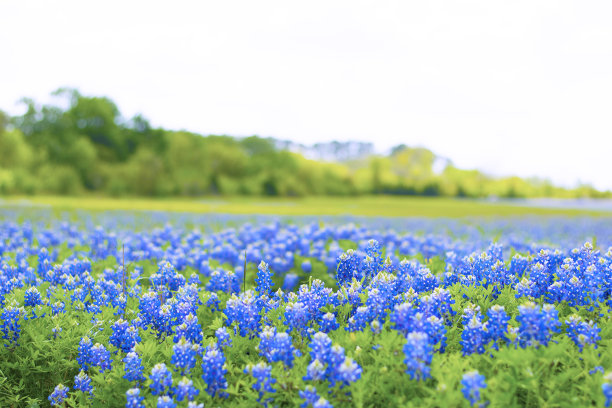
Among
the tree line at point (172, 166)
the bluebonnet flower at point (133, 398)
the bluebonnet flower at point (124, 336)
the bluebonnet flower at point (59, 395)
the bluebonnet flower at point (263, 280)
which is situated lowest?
the bluebonnet flower at point (59, 395)

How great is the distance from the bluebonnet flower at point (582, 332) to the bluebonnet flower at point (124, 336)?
290 centimetres

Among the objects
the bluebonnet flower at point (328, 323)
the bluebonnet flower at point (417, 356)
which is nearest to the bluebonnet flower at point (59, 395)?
the bluebonnet flower at point (328, 323)

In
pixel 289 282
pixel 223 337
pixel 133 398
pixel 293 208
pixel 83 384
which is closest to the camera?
pixel 133 398

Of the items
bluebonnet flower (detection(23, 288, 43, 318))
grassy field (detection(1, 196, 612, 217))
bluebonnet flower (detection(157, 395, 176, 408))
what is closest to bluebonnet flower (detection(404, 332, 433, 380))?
bluebonnet flower (detection(157, 395, 176, 408))

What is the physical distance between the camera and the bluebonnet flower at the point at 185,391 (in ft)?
8.79

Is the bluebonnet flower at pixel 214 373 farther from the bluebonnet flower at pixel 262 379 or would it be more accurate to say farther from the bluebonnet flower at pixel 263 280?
the bluebonnet flower at pixel 263 280

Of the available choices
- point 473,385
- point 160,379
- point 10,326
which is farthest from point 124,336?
point 473,385

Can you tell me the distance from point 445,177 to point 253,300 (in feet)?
226

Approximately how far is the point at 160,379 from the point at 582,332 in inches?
102

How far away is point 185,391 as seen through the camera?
268 cm

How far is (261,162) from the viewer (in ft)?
222

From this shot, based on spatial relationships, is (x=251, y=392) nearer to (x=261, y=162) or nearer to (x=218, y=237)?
(x=218, y=237)

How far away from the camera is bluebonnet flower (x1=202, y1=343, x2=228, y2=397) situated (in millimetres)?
2746

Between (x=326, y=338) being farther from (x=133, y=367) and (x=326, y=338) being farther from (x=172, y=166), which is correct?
(x=172, y=166)
